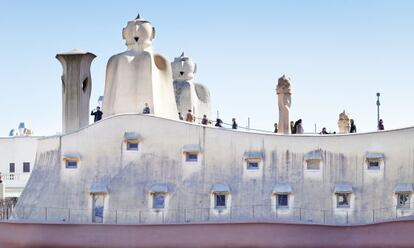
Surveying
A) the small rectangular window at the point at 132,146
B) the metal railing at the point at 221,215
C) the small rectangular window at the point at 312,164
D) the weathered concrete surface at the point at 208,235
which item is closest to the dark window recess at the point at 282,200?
the metal railing at the point at 221,215

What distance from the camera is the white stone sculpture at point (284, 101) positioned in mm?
36344

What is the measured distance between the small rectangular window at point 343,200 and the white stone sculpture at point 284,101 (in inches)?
147

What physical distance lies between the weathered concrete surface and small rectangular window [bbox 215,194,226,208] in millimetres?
1112

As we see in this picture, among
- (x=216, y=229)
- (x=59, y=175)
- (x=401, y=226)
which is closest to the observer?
(x=401, y=226)

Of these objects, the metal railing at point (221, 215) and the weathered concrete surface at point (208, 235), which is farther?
the metal railing at point (221, 215)

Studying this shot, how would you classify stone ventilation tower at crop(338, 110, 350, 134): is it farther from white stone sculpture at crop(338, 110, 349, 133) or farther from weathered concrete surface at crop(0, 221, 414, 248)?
weathered concrete surface at crop(0, 221, 414, 248)

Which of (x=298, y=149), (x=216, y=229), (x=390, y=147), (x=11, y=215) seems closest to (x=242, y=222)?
(x=216, y=229)

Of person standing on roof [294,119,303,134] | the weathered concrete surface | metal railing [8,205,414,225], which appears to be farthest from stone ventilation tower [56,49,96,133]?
person standing on roof [294,119,303,134]

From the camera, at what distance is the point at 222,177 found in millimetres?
34844

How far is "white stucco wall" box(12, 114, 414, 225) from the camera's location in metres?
33.8

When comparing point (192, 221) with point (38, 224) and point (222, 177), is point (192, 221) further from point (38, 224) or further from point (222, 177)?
point (38, 224)

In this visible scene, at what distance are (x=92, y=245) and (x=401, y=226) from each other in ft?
36.6

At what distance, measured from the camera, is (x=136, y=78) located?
39938 millimetres

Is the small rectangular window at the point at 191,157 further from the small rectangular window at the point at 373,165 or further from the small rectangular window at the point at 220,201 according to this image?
the small rectangular window at the point at 373,165
